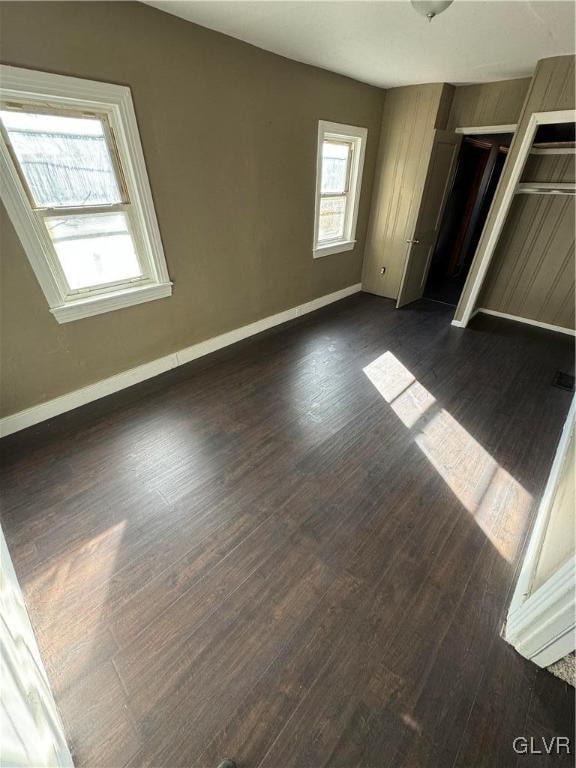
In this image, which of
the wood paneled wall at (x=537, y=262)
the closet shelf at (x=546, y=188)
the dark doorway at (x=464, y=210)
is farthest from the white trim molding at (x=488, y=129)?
the dark doorway at (x=464, y=210)

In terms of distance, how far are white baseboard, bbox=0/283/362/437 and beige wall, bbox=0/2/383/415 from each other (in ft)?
0.21

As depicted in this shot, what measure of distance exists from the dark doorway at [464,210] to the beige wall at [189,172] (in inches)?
93.3

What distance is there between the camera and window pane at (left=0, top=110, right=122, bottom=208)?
1819 mm

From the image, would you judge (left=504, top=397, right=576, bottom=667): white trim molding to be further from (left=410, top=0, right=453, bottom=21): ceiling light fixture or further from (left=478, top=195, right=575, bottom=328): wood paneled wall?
(left=478, top=195, right=575, bottom=328): wood paneled wall

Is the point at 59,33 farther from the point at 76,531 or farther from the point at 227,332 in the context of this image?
the point at 76,531

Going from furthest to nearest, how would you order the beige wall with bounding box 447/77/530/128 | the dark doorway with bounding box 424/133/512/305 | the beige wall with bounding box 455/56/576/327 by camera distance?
the dark doorway with bounding box 424/133/512/305, the beige wall with bounding box 447/77/530/128, the beige wall with bounding box 455/56/576/327

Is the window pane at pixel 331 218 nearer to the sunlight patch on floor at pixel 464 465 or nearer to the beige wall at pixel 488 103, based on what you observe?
the beige wall at pixel 488 103

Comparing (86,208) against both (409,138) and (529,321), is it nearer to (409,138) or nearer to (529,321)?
(409,138)

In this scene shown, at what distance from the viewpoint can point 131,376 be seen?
110 inches

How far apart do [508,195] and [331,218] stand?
1.95m

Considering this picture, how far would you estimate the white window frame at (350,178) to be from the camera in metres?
3.38

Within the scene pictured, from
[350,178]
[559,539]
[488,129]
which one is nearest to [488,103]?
[488,129]

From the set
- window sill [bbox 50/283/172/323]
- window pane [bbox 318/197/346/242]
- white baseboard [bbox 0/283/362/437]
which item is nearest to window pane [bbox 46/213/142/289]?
window sill [bbox 50/283/172/323]

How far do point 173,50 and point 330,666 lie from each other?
11.8 feet
